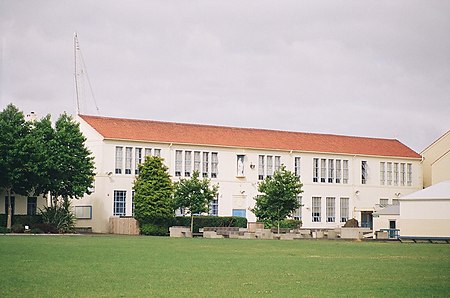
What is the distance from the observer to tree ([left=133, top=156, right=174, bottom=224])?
59.9m

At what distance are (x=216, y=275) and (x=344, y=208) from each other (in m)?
58.4

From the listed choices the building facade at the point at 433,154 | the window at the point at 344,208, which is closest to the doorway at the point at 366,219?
the window at the point at 344,208

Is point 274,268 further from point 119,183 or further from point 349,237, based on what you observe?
point 119,183

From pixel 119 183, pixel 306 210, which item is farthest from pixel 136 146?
pixel 306 210

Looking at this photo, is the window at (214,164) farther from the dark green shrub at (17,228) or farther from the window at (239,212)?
the dark green shrub at (17,228)

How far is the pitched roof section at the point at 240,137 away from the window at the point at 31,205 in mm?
6948

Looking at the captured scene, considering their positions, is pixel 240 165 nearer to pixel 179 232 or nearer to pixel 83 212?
pixel 83 212

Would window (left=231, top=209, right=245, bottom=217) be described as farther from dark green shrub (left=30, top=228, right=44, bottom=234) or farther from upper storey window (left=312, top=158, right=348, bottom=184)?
dark green shrub (left=30, top=228, right=44, bottom=234)

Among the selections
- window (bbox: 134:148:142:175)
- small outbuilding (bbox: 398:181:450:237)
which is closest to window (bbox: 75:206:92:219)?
window (bbox: 134:148:142:175)

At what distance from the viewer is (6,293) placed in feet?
52.7

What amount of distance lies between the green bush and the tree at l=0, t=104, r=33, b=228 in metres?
11.7

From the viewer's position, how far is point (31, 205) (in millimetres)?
62812

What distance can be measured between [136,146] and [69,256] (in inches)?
1561

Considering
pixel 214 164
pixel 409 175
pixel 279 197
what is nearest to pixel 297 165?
pixel 214 164
